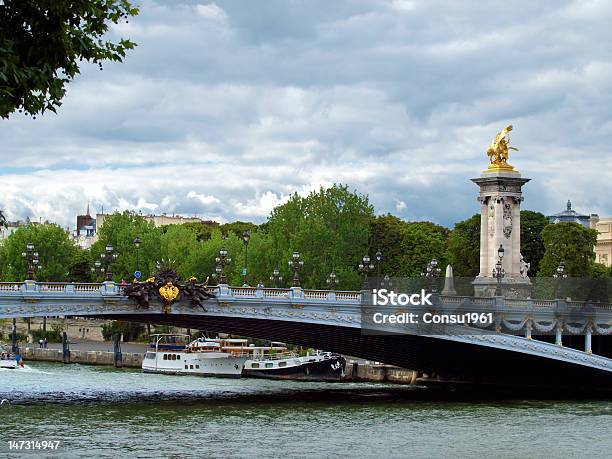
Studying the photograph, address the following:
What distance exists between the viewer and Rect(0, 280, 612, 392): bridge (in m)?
50.3

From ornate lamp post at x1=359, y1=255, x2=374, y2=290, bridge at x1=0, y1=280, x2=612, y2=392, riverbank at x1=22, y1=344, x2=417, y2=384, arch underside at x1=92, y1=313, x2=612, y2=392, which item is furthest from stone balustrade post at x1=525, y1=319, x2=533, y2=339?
riverbank at x1=22, y1=344, x2=417, y2=384

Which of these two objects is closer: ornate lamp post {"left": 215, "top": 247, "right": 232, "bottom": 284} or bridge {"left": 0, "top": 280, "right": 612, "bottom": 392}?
bridge {"left": 0, "top": 280, "right": 612, "bottom": 392}

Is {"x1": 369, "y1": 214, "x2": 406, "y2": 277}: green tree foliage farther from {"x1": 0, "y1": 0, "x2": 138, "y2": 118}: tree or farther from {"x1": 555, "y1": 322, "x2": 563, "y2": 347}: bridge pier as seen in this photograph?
{"x1": 0, "y1": 0, "x2": 138, "y2": 118}: tree

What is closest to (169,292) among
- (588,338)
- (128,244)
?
(588,338)

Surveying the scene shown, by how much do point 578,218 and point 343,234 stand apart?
174ft

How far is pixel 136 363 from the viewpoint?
8125cm

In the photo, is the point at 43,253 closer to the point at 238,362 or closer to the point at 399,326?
the point at 238,362

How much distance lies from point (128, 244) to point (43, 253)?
7768 mm

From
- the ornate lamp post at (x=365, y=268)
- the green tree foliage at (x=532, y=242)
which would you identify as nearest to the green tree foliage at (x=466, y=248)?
the green tree foliage at (x=532, y=242)

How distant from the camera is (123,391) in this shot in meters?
58.3

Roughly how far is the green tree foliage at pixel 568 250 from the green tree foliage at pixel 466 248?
6875mm

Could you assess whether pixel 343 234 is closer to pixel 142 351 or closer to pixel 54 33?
pixel 142 351

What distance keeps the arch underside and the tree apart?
30.5 metres

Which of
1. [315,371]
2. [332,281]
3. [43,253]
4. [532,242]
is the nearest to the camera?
[315,371]
